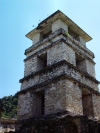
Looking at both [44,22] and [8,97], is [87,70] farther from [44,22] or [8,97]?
[8,97]

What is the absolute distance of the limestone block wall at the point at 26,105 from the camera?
A: 10.6 metres

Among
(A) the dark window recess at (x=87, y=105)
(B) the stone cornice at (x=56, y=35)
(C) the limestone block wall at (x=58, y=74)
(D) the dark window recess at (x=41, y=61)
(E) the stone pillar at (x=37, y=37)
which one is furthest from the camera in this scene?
(E) the stone pillar at (x=37, y=37)

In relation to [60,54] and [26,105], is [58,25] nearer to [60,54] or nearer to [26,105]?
[60,54]

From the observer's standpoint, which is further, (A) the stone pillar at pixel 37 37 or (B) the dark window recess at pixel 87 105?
(A) the stone pillar at pixel 37 37

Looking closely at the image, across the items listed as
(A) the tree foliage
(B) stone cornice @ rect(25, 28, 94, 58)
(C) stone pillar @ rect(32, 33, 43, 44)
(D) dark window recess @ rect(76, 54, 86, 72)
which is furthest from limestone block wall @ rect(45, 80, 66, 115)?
(A) the tree foliage

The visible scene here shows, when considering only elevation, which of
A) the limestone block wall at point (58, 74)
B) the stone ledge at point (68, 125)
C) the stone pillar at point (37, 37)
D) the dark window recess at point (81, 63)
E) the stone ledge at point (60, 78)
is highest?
the stone pillar at point (37, 37)

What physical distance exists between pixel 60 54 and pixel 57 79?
1768 mm

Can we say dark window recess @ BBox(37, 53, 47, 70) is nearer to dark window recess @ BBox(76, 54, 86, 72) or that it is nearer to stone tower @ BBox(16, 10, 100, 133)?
stone tower @ BBox(16, 10, 100, 133)

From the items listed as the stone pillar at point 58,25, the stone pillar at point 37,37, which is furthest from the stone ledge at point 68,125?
the stone pillar at point 37,37

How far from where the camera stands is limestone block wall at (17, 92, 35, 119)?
10.6 metres

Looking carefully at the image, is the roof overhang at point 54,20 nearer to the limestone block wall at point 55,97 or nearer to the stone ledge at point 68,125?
the limestone block wall at point 55,97

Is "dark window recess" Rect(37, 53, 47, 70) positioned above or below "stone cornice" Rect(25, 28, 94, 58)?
below

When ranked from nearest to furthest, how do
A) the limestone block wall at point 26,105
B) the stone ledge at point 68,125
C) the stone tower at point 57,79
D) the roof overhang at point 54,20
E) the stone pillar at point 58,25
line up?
the stone ledge at point 68,125, the stone tower at point 57,79, the limestone block wall at point 26,105, the stone pillar at point 58,25, the roof overhang at point 54,20

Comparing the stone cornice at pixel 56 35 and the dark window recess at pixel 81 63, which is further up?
the stone cornice at pixel 56 35
